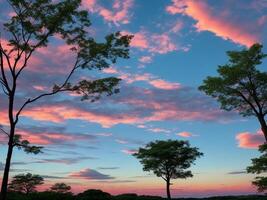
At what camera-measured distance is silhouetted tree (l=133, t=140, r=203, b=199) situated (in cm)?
6244

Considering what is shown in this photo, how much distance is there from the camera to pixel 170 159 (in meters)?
62.5

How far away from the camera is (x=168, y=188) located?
60750mm

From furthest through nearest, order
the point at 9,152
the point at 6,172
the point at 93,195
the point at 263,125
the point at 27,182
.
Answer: the point at 27,182, the point at 93,195, the point at 263,125, the point at 9,152, the point at 6,172

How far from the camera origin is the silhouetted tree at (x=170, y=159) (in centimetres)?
6244

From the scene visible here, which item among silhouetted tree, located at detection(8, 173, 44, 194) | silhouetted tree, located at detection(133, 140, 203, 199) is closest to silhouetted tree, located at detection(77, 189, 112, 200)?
silhouetted tree, located at detection(133, 140, 203, 199)

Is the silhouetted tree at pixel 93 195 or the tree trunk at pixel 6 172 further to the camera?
the silhouetted tree at pixel 93 195

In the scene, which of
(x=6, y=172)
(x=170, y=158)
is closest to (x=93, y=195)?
(x=170, y=158)

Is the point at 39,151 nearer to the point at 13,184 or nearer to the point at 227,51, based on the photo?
the point at 227,51

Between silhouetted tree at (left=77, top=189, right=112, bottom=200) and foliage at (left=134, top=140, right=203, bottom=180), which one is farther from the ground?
foliage at (left=134, top=140, right=203, bottom=180)

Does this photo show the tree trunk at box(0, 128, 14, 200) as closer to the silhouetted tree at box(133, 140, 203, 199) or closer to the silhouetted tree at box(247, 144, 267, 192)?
the silhouetted tree at box(247, 144, 267, 192)

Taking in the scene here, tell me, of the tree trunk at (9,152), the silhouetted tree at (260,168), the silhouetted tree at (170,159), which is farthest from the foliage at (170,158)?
the tree trunk at (9,152)

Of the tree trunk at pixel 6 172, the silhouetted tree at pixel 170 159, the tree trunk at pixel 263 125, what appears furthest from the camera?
the silhouetted tree at pixel 170 159

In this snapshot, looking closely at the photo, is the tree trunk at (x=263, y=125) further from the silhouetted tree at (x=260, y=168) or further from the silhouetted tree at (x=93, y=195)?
the silhouetted tree at (x=93, y=195)

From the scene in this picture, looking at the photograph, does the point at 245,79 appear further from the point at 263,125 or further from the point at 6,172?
the point at 6,172
